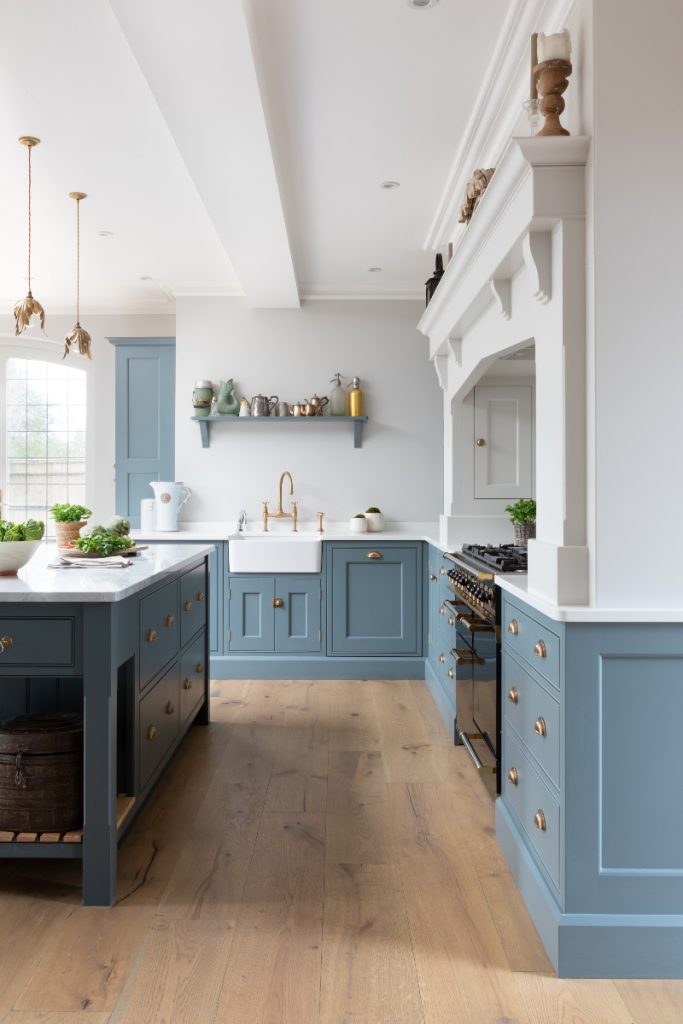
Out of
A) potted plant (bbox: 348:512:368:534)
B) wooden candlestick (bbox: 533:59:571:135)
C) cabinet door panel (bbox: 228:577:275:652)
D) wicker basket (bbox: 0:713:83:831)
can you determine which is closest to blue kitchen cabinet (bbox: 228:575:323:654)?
cabinet door panel (bbox: 228:577:275:652)

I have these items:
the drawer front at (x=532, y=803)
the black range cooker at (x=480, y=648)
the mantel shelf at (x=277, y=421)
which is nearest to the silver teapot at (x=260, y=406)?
the mantel shelf at (x=277, y=421)

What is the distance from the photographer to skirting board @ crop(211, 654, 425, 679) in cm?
482

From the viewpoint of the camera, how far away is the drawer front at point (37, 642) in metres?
2.06

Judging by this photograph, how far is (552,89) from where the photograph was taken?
1947 millimetres

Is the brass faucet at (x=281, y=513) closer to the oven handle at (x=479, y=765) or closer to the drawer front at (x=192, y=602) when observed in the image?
the drawer front at (x=192, y=602)

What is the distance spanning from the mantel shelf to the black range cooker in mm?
2059

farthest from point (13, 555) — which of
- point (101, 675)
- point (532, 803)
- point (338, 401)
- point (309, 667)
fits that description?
point (338, 401)

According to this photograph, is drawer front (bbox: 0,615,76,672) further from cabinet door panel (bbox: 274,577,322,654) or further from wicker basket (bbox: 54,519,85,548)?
cabinet door panel (bbox: 274,577,322,654)

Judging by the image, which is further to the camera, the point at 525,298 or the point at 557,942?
the point at 525,298

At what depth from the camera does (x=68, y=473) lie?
6168 mm

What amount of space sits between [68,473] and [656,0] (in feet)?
17.7

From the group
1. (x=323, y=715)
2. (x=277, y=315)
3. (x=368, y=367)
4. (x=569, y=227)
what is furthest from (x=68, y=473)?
(x=569, y=227)

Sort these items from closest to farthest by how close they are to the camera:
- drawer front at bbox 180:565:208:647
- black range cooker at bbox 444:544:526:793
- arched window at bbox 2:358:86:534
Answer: black range cooker at bbox 444:544:526:793, drawer front at bbox 180:565:208:647, arched window at bbox 2:358:86:534

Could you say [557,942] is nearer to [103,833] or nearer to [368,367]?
[103,833]
